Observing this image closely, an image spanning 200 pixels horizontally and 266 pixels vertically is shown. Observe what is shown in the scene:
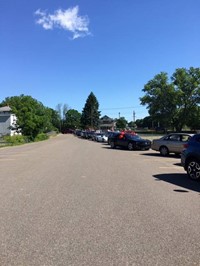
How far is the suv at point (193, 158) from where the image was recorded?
37.9 feet

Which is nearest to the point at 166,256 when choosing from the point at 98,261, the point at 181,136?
the point at 98,261

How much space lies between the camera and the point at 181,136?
73.8ft

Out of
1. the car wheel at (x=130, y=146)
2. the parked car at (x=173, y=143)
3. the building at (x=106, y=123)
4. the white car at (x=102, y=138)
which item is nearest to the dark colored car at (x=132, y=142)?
the car wheel at (x=130, y=146)

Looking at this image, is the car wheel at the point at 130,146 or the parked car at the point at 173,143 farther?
the car wheel at the point at 130,146

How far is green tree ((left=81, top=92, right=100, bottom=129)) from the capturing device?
153 m

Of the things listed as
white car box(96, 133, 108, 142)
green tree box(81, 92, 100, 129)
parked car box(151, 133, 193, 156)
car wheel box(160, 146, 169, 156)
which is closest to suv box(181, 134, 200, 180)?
parked car box(151, 133, 193, 156)

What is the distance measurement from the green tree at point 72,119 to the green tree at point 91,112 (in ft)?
65.1

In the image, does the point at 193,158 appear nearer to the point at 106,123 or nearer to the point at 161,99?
the point at 161,99

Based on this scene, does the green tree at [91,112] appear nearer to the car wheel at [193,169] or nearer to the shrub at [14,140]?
the shrub at [14,140]

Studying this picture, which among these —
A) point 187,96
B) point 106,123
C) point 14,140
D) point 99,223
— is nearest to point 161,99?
point 187,96

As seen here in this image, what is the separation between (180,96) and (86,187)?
8452cm

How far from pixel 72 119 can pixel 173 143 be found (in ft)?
515

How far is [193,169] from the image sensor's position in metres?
11.7

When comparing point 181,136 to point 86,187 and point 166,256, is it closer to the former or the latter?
point 86,187
